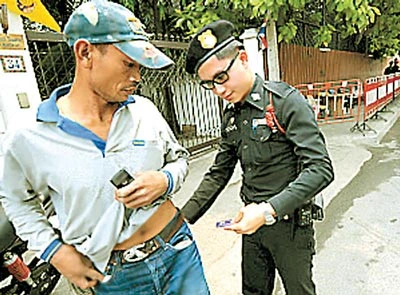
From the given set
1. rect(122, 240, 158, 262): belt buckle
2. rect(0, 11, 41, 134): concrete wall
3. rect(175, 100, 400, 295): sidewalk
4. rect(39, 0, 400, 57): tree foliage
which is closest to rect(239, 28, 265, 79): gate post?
rect(39, 0, 400, 57): tree foliage

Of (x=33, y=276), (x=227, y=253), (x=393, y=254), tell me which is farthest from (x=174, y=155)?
(x=393, y=254)

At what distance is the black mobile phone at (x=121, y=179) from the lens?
1.19 metres

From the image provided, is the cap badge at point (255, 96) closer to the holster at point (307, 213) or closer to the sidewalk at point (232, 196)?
the holster at point (307, 213)

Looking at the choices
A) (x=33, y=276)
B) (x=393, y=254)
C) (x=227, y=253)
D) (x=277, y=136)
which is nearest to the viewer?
(x=277, y=136)

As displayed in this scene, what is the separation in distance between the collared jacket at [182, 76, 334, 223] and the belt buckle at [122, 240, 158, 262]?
433mm

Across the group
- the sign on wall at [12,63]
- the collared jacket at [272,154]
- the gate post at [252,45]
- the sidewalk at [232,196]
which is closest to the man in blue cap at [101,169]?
the collared jacket at [272,154]

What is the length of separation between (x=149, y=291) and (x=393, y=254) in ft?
7.99

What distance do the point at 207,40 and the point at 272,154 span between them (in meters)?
0.56

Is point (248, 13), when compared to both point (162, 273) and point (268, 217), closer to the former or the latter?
point (268, 217)

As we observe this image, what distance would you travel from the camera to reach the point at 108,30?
1167 millimetres

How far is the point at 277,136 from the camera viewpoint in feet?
5.35

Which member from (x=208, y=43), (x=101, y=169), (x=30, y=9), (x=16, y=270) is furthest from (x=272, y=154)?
(x=30, y=9)

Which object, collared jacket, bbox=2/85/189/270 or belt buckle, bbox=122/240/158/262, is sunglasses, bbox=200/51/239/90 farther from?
belt buckle, bbox=122/240/158/262

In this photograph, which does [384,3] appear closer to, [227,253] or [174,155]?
[227,253]
